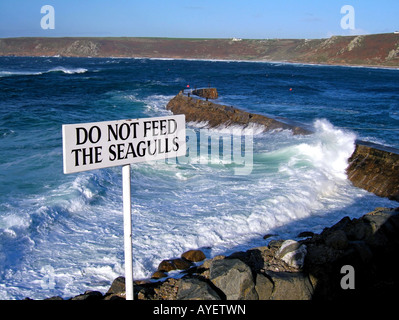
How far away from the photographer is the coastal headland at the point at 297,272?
12.1 feet

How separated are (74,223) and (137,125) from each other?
15.6 ft

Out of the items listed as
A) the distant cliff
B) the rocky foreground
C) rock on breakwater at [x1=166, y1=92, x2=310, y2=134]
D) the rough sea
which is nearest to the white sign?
the rocky foreground

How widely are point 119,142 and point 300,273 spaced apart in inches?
97.3

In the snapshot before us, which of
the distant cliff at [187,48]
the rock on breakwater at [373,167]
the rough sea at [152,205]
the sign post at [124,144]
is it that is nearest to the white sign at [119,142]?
the sign post at [124,144]

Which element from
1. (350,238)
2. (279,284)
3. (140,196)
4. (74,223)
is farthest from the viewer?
(140,196)

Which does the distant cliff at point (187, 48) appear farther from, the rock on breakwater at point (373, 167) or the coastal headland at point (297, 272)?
the coastal headland at point (297, 272)

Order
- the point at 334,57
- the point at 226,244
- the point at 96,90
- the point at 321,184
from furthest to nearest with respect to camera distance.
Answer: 1. the point at 334,57
2. the point at 96,90
3. the point at 321,184
4. the point at 226,244

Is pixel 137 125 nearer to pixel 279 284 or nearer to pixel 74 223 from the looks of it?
pixel 279 284

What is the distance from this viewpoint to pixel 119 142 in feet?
8.63

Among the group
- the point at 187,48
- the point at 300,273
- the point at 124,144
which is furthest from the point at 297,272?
the point at 187,48

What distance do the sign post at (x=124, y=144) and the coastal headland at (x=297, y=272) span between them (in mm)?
1068

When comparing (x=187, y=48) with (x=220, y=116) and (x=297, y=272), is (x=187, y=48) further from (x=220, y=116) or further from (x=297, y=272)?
(x=297, y=272)

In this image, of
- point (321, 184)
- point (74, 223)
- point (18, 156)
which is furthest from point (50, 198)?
point (321, 184)

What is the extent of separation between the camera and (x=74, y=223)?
6863mm
